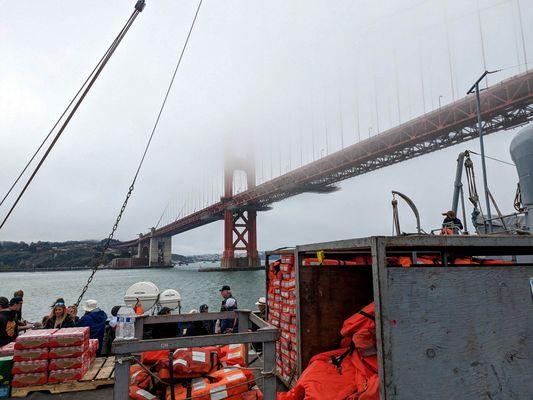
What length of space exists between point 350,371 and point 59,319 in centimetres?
625

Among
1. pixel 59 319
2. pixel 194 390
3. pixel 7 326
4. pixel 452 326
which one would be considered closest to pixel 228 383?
pixel 194 390

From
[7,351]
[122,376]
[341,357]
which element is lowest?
[7,351]

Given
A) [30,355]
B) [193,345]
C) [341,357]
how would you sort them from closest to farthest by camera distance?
[193,345]
[341,357]
[30,355]

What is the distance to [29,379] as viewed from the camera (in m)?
5.08

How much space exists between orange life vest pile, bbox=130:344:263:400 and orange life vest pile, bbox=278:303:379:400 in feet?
1.50

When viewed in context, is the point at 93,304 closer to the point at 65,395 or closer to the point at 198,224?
the point at 65,395

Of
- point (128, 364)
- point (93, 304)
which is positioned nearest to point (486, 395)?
point (128, 364)

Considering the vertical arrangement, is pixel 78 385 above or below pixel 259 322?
below

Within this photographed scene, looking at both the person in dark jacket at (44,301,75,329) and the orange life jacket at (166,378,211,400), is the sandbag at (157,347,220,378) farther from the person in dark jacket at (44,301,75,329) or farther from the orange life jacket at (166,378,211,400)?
the person in dark jacket at (44,301,75,329)

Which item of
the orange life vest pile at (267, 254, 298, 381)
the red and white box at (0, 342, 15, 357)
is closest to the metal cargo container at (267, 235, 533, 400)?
the orange life vest pile at (267, 254, 298, 381)

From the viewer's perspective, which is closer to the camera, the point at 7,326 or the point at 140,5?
the point at 140,5

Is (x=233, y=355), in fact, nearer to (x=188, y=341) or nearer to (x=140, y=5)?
(x=188, y=341)

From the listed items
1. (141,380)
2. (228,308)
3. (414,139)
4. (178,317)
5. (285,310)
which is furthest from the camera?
(414,139)

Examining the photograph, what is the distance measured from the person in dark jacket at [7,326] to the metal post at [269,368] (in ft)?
18.4
